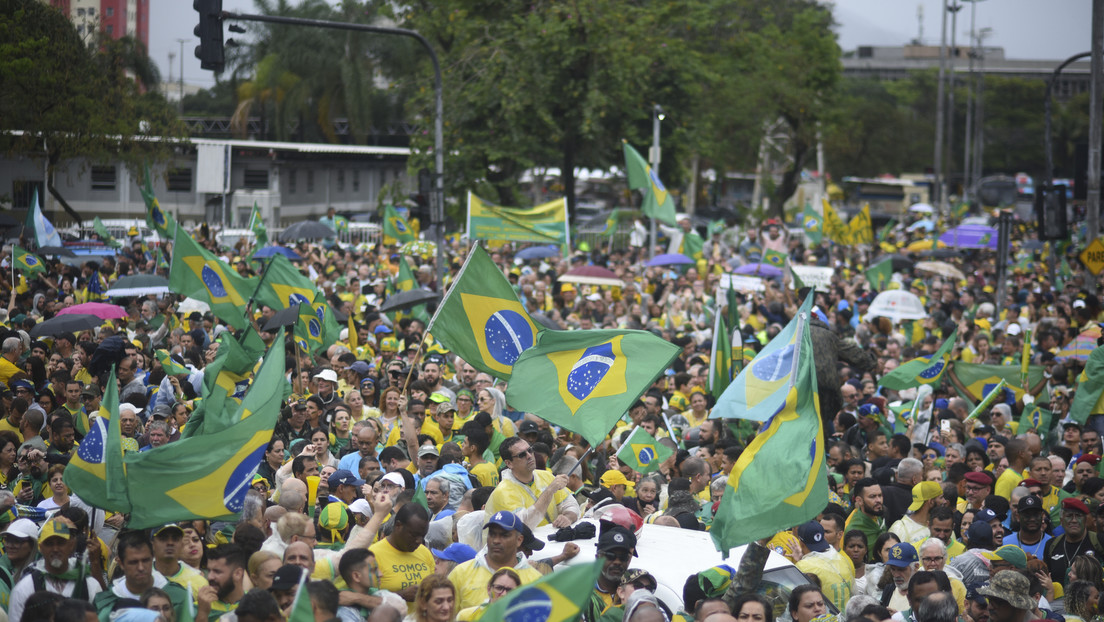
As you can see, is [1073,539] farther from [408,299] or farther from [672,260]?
[672,260]

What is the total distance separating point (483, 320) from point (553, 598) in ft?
16.4

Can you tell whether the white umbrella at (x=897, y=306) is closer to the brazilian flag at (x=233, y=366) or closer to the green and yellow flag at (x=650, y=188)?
the green and yellow flag at (x=650, y=188)

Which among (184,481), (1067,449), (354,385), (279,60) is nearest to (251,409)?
(184,481)

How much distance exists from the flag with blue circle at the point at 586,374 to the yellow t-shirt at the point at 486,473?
0.55 metres

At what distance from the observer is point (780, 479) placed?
250 inches

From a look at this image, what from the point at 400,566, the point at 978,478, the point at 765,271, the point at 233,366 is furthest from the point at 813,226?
the point at 400,566

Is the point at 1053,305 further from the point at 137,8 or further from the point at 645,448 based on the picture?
the point at 137,8

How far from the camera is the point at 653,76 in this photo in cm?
3544

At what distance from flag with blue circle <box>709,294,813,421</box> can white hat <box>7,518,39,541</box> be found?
4.72 meters

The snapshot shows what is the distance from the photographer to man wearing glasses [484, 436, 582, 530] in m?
7.09

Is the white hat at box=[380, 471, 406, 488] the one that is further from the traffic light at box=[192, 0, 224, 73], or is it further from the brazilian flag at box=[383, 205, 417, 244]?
the brazilian flag at box=[383, 205, 417, 244]

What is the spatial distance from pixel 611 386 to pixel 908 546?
236cm

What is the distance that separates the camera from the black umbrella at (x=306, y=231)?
92.2 ft

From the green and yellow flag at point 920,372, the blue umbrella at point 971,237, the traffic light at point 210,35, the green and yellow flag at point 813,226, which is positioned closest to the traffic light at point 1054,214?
the green and yellow flag at point 920,372
